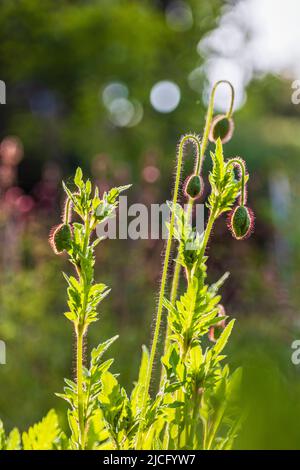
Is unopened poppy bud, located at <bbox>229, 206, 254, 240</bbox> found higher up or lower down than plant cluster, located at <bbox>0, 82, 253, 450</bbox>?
higher up

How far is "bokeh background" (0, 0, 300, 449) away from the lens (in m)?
2.70

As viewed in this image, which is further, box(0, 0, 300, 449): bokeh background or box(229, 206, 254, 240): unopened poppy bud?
box(0, 0, 300, 449): bokeh background

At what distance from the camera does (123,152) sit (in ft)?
26.5

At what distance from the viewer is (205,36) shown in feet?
28.5

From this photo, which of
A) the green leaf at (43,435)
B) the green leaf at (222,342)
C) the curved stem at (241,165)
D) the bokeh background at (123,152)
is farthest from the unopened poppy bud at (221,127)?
the bokeh background at (123,152)

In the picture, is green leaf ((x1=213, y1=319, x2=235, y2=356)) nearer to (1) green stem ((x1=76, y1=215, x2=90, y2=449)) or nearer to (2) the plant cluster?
(2) the plant cluster

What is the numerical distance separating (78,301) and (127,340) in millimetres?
2069

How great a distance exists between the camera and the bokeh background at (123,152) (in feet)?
8.84

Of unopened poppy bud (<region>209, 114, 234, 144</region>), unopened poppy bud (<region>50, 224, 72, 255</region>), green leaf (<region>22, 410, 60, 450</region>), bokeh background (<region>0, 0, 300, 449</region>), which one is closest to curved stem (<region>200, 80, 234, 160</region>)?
unopened poppy bud (<region>209, 114, 234, 144</region>)

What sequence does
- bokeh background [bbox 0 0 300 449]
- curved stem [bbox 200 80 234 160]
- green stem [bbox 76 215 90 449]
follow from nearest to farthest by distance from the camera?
1. green stem [bbox 76 215 90 449]
2. curved stem [bbox 200 80 234 160]
3. bokeh background [bbox 0 0 300 449]

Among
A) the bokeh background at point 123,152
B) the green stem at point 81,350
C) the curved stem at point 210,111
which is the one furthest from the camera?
the bokeh background at point 123,152

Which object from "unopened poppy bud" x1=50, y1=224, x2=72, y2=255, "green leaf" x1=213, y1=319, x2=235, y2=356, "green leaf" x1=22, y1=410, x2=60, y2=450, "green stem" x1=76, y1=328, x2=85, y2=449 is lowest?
"green leaf" x1=22, y1=410, x2=60, y2=450

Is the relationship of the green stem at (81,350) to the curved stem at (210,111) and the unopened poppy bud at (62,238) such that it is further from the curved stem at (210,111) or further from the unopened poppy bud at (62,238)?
the curved stem at (210,111)
